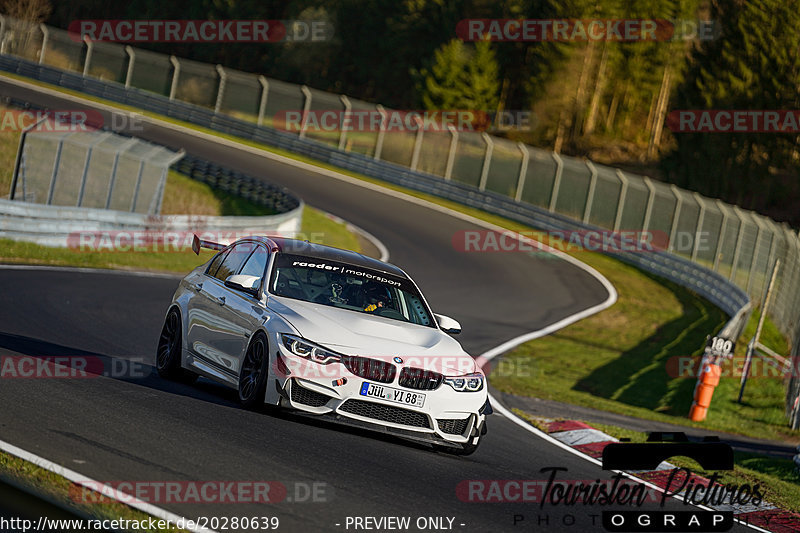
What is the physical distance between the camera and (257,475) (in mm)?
7152

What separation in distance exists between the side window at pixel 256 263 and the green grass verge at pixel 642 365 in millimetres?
7220

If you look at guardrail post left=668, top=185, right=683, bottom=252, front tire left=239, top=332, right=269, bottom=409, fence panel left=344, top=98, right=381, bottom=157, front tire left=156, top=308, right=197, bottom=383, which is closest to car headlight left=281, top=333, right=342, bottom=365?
front tire left=239, top=332, right=269, bottom=409

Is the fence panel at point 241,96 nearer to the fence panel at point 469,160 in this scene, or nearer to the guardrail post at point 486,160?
the fence panel at point 469,160

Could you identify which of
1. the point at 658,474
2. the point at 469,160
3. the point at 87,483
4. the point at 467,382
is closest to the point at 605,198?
the point at 469,160

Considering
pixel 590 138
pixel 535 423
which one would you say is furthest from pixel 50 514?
pixel 590 138

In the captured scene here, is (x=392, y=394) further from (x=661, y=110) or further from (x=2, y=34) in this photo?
(x=661, y=110)

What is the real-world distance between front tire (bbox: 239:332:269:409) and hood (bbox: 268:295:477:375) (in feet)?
1.06

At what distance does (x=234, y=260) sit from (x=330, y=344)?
2470 mm

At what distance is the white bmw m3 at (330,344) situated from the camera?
8.45 metres

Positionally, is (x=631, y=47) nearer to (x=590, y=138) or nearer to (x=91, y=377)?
(x=590, y=138)

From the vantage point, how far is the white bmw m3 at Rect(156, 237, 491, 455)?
27.7 ft

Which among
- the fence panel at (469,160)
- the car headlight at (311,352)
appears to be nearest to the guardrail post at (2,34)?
the fence panel at (469,160)

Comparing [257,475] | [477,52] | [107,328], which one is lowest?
[107,328]

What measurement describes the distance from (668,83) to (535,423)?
84.6m
